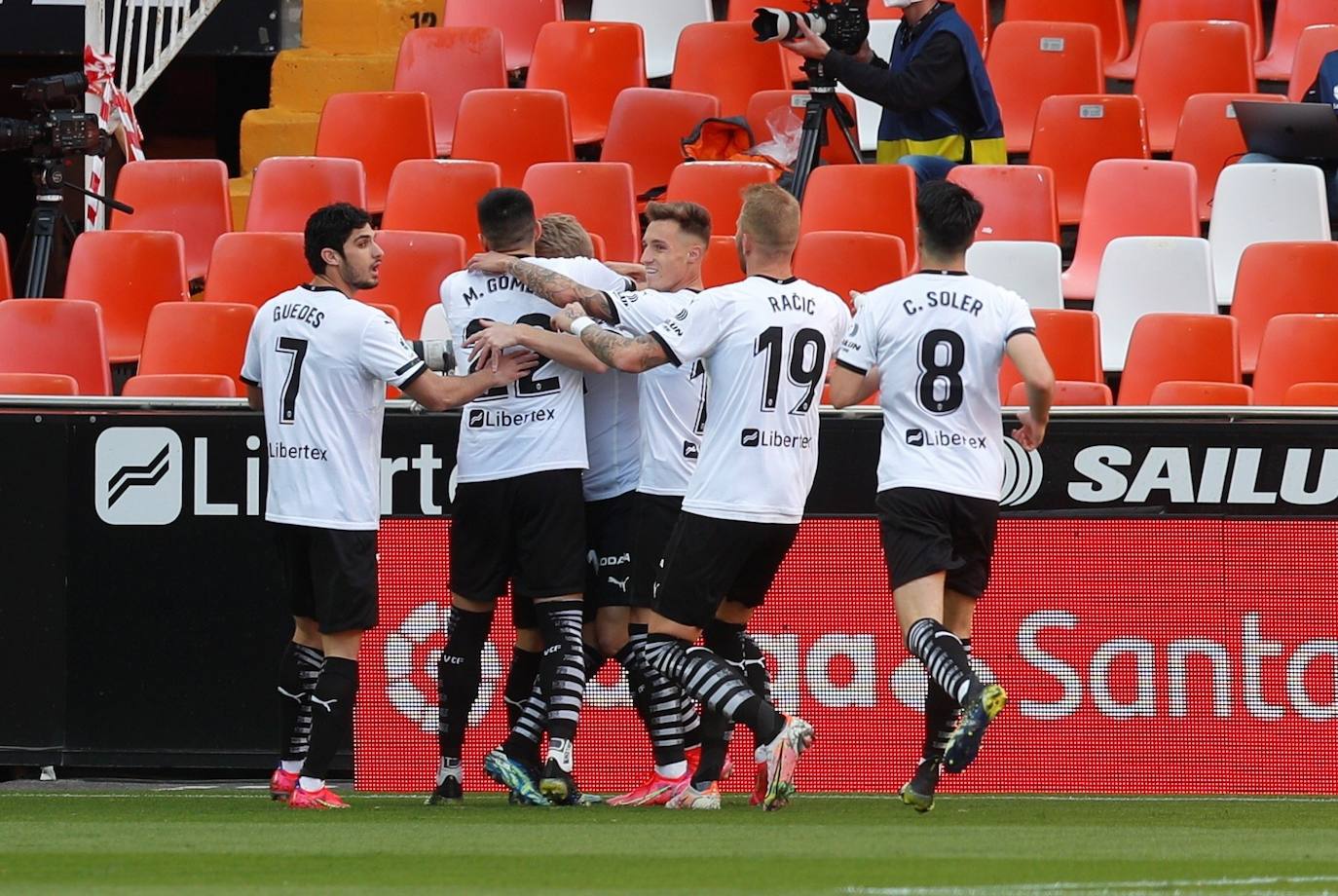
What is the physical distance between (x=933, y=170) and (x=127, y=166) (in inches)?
175

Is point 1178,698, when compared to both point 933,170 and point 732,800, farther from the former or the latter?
point 933,170

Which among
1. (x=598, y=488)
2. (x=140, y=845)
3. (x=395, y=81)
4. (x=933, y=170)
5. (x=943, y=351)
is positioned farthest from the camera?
(x=395, y=81)

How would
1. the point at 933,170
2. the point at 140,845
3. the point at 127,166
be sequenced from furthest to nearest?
the point at 127,166 → the point at 933,170 → the point at 140,845

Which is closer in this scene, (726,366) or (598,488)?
(726,366)

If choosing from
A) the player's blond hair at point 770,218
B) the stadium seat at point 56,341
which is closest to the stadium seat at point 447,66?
the stadium seat at point 56,341

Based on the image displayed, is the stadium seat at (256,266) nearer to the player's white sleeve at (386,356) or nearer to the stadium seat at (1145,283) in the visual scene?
the player's white sleeve at (386,356)

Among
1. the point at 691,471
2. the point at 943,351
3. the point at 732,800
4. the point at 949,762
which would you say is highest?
the point at 943,351

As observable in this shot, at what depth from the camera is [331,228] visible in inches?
286

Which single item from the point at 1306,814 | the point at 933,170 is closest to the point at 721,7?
the point at 933,170

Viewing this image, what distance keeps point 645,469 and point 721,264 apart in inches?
126

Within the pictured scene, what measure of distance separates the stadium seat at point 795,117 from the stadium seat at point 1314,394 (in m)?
3.51

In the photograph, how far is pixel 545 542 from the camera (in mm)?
7281

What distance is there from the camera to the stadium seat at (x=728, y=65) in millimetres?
12977

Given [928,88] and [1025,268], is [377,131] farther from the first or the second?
[1025,268]
